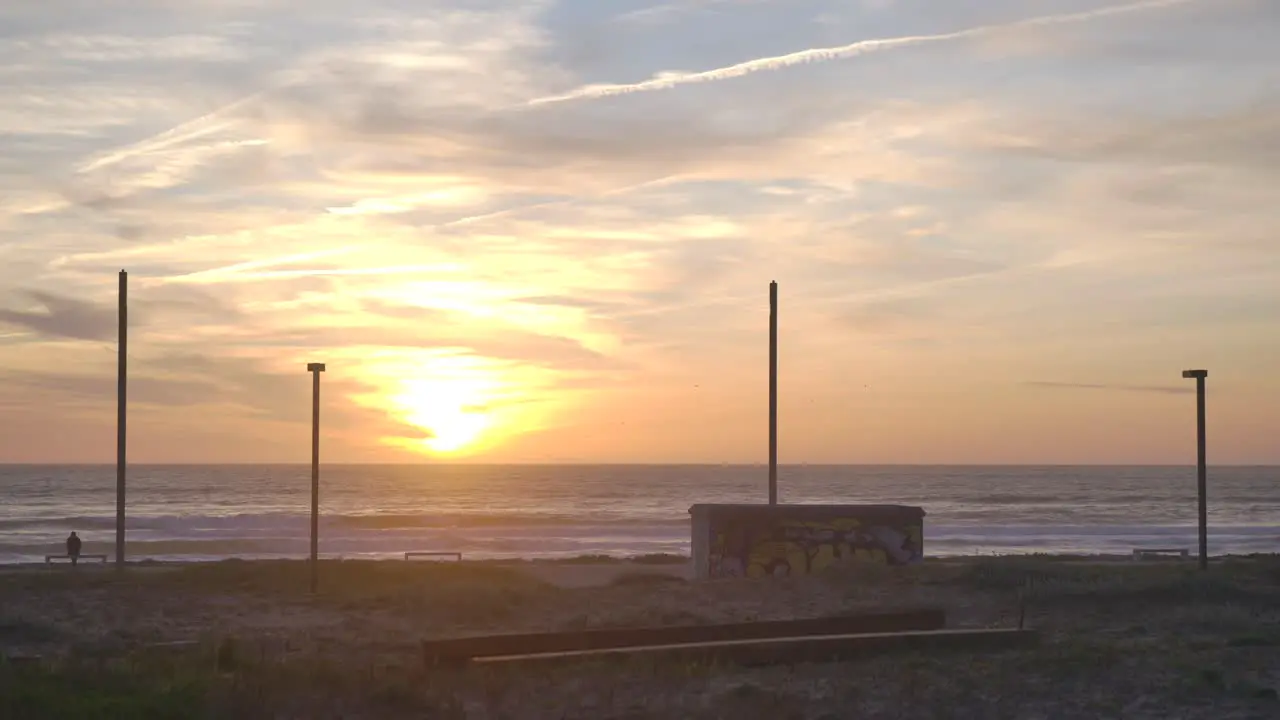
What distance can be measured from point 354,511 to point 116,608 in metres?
71.2

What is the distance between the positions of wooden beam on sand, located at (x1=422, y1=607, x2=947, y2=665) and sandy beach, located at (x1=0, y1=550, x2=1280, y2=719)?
1.29ft

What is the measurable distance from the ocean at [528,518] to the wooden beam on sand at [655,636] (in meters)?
31.4

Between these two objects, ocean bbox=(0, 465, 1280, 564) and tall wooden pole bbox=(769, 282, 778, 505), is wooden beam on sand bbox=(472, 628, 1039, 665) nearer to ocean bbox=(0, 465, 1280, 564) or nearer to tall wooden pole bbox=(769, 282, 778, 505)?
tall wooden pole bbox=(769, 282, 778, 505)

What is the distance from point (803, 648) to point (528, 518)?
66.9 metres

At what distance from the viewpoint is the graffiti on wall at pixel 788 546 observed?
88.7 ft

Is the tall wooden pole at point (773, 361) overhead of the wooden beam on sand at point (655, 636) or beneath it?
overhead

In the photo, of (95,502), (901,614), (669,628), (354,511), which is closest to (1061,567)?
(901,614)

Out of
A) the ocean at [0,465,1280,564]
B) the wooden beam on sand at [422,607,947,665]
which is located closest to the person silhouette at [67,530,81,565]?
the ocean at [0,465,1280,564]

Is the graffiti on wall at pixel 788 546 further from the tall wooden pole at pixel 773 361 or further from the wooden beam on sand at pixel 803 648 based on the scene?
the wooden beam on sand at pixel 803 648

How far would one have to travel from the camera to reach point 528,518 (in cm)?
7981

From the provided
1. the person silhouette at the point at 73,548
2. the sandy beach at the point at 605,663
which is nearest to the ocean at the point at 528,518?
the person silhouette at the point at 73,548

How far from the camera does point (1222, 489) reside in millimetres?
140125

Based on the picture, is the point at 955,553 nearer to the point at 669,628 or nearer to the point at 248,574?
the point at 248,574

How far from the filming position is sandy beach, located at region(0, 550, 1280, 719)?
11.4 m
